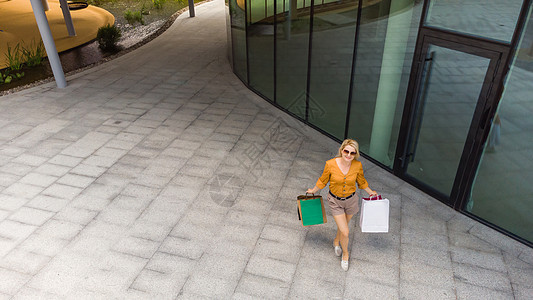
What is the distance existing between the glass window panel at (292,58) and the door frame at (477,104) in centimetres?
A: 275

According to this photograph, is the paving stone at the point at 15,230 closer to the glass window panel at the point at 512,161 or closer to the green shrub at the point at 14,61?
the glass window panel at the point at 512,161

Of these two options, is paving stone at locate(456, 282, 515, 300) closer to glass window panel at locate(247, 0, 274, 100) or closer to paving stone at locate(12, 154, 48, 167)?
glass window panel at locate(247, 0, 274, 100)

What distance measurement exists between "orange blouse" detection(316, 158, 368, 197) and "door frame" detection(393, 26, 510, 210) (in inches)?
76.3

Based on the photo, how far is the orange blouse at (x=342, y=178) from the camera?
4680 mm

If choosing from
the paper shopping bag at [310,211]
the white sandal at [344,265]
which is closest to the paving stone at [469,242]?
the white sandal at [344,265]

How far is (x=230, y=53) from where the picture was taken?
12.8 metres

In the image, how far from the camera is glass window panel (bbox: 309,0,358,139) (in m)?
7.09

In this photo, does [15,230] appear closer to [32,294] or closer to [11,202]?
[11,202]

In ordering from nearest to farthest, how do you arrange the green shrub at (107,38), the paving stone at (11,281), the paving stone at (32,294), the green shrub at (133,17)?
the paving stone at (32,294), the paving stone at (11,281), the green shrub at (107,38), the green shrub at (133,17)

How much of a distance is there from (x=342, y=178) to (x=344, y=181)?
0.05 m

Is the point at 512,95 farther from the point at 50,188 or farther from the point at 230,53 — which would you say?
the point at 230,53

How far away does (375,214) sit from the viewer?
4785mm

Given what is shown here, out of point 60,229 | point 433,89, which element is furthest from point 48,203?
point 433,89

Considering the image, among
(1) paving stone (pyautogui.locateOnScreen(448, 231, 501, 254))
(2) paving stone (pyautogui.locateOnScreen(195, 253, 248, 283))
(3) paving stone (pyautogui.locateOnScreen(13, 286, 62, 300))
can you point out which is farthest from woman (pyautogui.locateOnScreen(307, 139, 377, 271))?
(3) paving stone (pyautogui.locateOnScreen(13, 286, 62, 300))
